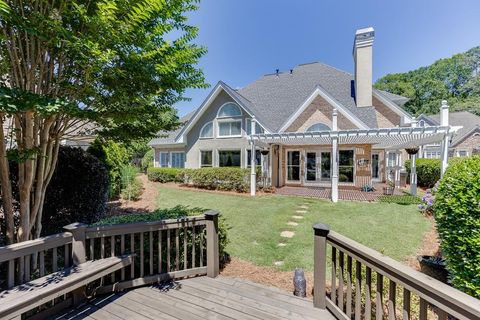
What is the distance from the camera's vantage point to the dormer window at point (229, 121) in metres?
16.4

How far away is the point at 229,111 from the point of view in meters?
16.7

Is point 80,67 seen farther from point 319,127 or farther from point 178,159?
point 178,159

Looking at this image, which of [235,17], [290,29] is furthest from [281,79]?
[235,17]

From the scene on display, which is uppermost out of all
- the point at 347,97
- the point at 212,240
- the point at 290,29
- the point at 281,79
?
the point at 290,29

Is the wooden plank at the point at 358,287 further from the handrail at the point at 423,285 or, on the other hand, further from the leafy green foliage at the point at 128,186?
the leafy green foliage at the point at 128,186

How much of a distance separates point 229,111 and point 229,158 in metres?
Result: 3.34

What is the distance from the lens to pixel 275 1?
10.6 m

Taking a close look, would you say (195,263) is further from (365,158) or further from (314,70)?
(314,70)

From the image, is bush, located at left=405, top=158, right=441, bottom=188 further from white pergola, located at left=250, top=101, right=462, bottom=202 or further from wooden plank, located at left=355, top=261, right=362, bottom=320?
wooden plank, located at left=355, top=261, right=362, bottom=320

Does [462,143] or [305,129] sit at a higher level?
[305,129]

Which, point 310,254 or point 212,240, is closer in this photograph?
point 212,240

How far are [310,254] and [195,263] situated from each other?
2531 millimetres

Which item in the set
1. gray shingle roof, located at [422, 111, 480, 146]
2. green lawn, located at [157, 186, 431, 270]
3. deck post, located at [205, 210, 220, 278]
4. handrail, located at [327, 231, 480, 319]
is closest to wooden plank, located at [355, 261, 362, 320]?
handrail, located at [327, 231, 480, 319]

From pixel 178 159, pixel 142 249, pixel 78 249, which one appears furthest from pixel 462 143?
pixel 78 249
